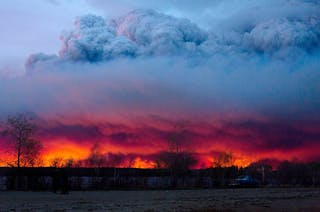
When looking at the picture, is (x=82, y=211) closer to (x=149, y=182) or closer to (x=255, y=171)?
(x=149, y=182)

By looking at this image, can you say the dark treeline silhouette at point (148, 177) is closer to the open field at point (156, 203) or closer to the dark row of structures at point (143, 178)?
the dark row of structures at point (143, 178)

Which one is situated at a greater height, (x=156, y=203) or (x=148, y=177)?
(x=148, y=177)

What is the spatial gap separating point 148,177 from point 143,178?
10.9 ft

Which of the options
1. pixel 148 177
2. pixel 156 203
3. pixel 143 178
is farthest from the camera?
pixel 148 177

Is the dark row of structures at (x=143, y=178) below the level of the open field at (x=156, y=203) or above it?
above

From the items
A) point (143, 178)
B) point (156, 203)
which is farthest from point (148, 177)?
point (156, 203)

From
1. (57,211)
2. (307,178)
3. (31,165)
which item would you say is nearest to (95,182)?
(31,165)

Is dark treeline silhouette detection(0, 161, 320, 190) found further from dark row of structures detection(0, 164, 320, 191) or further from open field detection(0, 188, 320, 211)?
open field detection(0, 188, 320, 211)

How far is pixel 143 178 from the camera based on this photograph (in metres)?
71.8

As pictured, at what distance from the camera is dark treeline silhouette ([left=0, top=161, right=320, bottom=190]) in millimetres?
59188

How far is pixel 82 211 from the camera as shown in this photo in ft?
82.8

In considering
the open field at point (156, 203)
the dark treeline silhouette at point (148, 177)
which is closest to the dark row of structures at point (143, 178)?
the dark treeline silhouette at point (148, 177)

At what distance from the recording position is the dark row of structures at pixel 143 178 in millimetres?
59000

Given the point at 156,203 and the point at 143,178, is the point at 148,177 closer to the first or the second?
the point at 143,178
